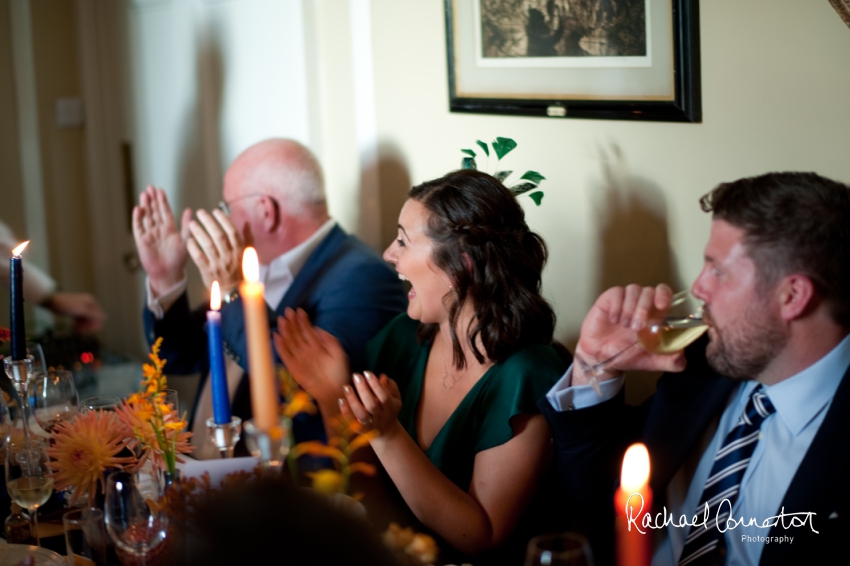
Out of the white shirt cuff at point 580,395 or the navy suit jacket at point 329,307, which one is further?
the navy suit jacket at point 329,307

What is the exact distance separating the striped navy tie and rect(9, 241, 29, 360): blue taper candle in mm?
1202

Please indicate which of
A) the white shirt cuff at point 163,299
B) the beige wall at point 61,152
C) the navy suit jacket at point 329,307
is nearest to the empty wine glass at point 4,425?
the navy suit jacket at point 329,307

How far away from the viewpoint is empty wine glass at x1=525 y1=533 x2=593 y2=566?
793 millimetres

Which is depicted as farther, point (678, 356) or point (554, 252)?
point (554, 252)

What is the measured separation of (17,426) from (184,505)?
0.85m

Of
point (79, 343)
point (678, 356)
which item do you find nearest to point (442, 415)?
point (678, 356)

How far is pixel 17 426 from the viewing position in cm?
162

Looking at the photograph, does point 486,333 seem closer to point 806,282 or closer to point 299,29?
point 806,282

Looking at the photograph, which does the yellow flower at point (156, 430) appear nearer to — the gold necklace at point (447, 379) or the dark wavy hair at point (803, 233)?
the gold necklace at point (447, 379)

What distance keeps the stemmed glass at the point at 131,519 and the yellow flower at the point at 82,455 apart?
0.59ft

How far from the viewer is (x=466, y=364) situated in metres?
1.76

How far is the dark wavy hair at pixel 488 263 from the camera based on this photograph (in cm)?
168

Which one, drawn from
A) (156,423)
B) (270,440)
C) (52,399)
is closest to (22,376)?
(52,399)

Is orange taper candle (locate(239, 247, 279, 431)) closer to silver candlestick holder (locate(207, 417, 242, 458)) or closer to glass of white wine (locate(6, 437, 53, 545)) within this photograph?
silver candlestick holder (locate(207, 417, 242, 458))
